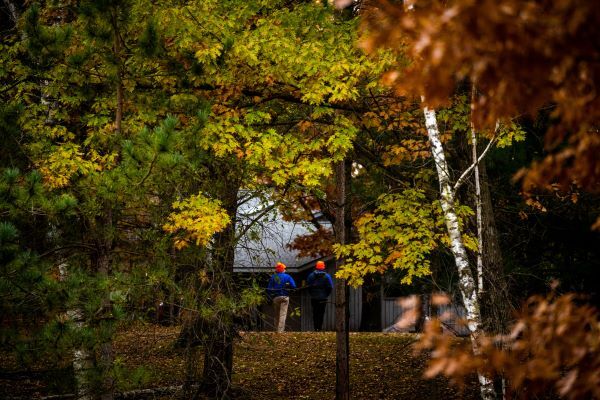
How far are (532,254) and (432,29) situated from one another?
859 cm

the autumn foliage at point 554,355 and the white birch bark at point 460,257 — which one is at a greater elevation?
the white birch bark at point 460,257

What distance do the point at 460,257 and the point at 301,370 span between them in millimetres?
6602

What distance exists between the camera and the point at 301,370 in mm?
12961

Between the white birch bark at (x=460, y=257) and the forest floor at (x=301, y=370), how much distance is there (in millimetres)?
2646

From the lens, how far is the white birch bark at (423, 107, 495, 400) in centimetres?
686

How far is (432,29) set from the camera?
273 cm

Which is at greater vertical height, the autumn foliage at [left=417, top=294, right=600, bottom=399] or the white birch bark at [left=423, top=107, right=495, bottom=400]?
the white birch bark at [left=423, top=107, right=495, bottom=400]

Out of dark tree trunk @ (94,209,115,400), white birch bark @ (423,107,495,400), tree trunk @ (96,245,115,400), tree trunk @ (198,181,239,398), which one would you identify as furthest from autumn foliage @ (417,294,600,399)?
tree trunk @ (198,181,239,398)

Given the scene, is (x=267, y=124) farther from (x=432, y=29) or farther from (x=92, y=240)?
(x=432, y=29)

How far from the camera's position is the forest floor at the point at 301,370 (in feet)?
35.9

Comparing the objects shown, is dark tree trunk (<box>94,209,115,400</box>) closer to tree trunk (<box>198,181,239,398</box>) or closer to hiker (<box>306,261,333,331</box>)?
tree trunk (<box>198,181,239,398</box>)

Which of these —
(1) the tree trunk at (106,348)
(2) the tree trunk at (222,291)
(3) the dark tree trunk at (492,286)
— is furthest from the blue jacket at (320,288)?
(1) the tree trunk at (106,348)

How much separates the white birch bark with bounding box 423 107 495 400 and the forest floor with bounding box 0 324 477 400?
2.65 meters

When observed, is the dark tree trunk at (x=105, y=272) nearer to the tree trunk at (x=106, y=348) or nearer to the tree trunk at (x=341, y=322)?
the tree trunk at (x=106, y=348)
